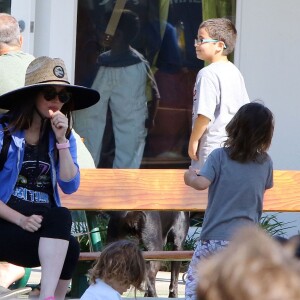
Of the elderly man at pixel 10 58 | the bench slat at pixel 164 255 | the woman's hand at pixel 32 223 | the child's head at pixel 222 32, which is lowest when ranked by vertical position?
the bench slat at pixel 164 255

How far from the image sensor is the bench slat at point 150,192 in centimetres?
525

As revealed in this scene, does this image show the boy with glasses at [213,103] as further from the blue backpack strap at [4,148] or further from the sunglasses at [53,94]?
the blue backpack strap at [4,148]

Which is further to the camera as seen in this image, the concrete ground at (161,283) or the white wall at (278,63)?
the white wall at (278,63)

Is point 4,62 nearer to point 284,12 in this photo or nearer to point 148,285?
point 148,285

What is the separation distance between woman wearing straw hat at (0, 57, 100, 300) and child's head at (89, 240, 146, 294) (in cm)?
22

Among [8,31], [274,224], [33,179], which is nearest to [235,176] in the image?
[33,179]

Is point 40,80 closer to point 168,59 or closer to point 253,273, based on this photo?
point 253,273

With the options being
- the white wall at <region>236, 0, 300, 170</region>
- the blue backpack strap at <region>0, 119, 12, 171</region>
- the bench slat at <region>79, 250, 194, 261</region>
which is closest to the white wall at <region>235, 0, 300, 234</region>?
the white wall at <region>236, 0, 300, 170</region>

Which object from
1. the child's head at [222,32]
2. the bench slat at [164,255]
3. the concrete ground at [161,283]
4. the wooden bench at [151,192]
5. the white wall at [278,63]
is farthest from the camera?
the white wall at [278,63]

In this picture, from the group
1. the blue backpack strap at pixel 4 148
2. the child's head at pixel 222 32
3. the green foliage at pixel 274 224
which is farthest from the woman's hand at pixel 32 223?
the green foliage at pixel 274 224

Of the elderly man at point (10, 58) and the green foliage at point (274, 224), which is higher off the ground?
the elderly man at point (10, 58)

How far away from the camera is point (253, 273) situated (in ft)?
3.56

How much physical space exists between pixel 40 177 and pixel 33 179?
4 cm

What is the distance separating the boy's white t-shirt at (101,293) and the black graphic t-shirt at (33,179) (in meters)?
0.54
